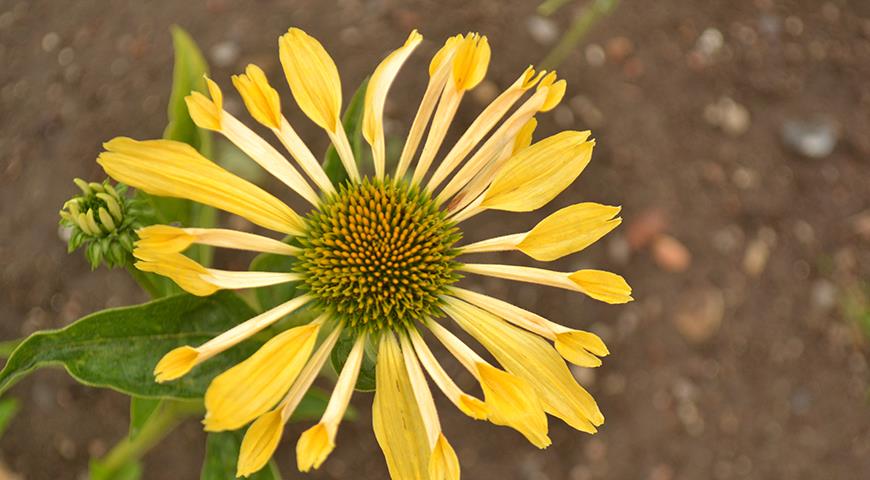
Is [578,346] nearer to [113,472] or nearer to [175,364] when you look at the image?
[175,364]

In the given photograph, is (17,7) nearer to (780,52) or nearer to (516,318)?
(516,318)

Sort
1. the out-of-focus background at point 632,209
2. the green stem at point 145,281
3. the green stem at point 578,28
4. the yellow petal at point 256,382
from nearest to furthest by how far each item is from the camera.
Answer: the yellow petal at point 256,382 → the green stem at point 145,281 → the out-of-focus background at point 632,209 → the green stem at point 578,28

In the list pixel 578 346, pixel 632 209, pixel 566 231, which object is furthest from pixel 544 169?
pixel 632 209

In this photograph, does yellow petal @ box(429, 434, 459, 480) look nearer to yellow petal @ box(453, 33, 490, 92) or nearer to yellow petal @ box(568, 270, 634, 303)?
yellow petal @ box(568, 270, 634, 303)

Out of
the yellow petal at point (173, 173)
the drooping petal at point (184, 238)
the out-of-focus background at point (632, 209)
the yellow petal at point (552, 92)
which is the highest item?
the yellow petal at point (173, 173)

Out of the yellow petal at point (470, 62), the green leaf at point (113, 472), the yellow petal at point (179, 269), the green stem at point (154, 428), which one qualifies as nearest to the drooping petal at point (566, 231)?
the yellow petal at point (470, 62)

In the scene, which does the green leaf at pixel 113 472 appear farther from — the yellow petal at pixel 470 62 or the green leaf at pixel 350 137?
the yellow petal at pixel 470 62
